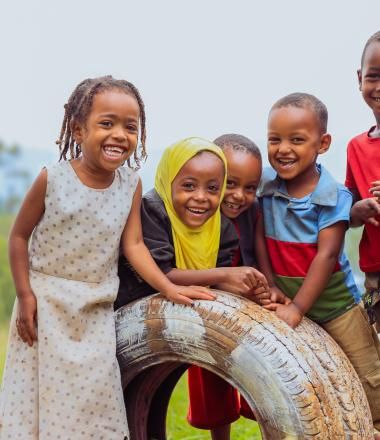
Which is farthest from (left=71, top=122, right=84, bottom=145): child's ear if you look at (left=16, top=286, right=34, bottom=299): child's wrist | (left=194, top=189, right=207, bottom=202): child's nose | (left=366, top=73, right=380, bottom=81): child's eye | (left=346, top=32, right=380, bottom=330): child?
(left=366, top=73, right=380, bottom=81): child's eye

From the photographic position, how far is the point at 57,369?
3217 millimetres

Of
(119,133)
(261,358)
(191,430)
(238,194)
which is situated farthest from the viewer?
(191,430)

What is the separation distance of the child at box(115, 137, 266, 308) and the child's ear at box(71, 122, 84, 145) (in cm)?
40

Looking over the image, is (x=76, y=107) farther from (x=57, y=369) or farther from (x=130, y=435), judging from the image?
(x=130, y=435)

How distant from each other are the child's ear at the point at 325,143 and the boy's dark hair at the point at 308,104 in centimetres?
2

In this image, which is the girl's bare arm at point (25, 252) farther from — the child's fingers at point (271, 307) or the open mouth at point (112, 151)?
the child's fingers at point (271, 307)

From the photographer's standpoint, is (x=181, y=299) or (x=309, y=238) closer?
(x=181, y=299)

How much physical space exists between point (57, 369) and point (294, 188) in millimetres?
1275

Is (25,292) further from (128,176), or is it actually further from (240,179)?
(240,179)

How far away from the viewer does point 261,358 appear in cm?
308

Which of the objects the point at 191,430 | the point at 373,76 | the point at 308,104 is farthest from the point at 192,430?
the point at 373,76

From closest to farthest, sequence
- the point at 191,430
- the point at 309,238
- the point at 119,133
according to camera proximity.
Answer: the point at 119,133, the point at 309,238, the point at 191,430

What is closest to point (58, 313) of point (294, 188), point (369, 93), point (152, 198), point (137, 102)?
point (152, 198)

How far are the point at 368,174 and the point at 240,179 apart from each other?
1.97 ft
